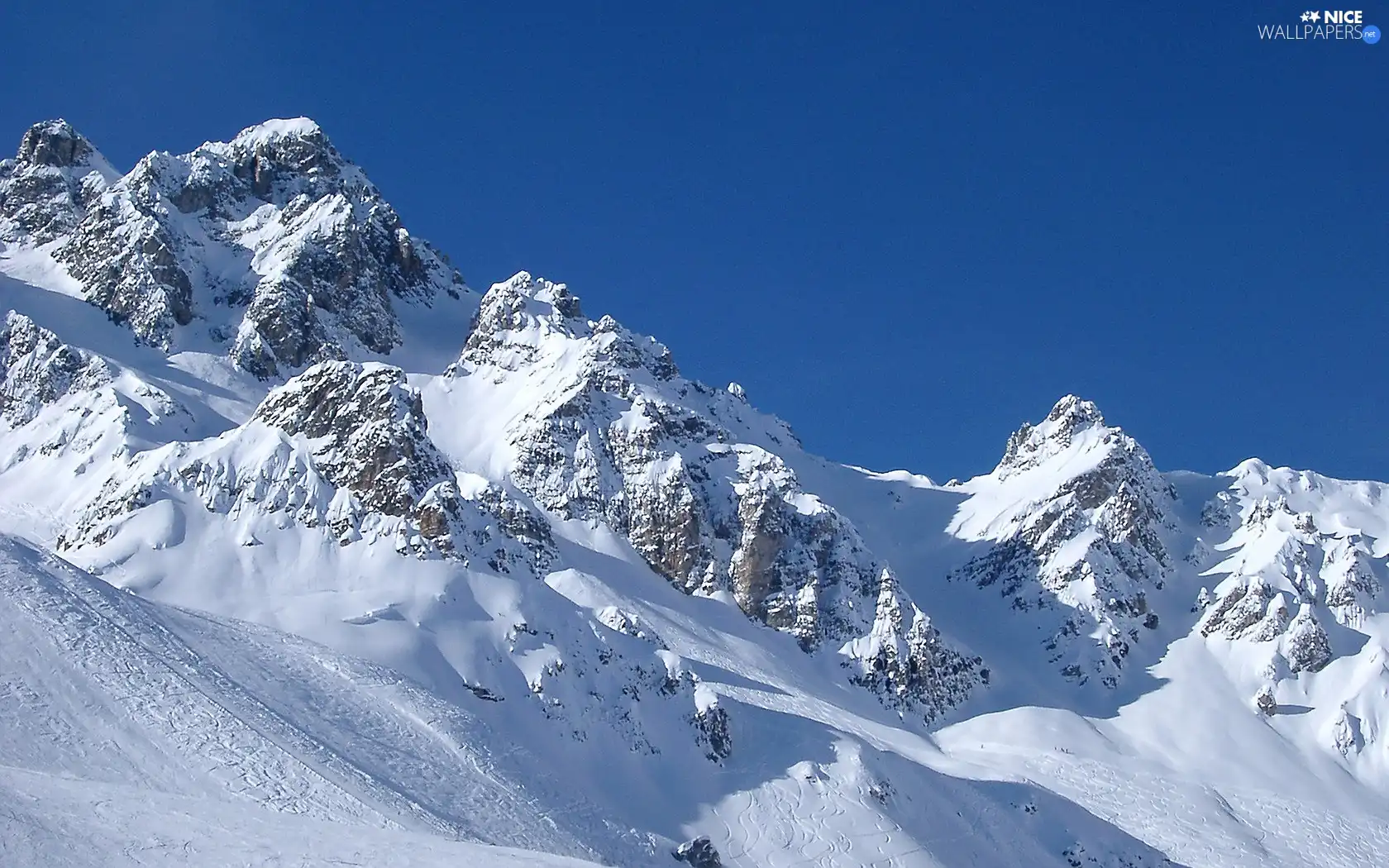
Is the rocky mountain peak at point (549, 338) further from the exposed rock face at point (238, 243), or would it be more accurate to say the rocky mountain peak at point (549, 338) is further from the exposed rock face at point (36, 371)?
the exposed rock face at point (36, 371)

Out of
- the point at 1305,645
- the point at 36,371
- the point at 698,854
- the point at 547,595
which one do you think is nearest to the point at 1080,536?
the point at 1305,645

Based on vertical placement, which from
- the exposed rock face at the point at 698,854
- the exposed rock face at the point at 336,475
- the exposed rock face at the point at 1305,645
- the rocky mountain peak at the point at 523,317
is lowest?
the exposed rock face at the point at 698,854

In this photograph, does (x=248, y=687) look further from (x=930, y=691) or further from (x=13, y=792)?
(x=930, y=691)

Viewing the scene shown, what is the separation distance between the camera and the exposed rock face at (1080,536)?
400 feet

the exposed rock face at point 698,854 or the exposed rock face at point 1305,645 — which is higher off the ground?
the exposed rock face at point 1305,645

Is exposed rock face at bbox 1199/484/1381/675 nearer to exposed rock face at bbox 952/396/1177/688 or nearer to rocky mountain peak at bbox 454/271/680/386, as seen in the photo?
exposed rock face at bbox 952/396/1177/688

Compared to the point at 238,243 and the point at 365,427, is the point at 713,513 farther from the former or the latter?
the point at 238,243

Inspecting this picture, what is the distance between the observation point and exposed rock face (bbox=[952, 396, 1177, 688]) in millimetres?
121875

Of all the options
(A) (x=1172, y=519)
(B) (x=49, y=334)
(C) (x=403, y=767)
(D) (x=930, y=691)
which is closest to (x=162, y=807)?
(C) (x=403, y=767)

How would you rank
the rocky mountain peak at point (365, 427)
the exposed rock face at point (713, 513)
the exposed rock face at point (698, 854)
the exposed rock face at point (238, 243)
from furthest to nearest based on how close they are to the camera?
the exposed rock face at point (238, 243) < the exposed rock face at point (713, 513) < the rocky mountain peak at point (365, 427) < the exposed rock face at point (698, 854)

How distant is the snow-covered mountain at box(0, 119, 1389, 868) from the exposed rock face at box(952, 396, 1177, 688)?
420mm

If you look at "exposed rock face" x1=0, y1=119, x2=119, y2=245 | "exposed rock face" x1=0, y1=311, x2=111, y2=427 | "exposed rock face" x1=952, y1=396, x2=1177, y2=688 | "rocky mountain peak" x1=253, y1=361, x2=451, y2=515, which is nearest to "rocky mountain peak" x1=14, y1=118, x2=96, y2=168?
"exposed rock face" x1=0, y1=119, x2=119, y2=245

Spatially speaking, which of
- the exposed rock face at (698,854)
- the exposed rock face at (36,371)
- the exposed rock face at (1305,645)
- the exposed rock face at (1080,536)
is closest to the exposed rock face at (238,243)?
the exposed rock face at (36,371)

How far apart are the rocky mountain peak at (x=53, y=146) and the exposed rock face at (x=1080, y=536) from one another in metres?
101
